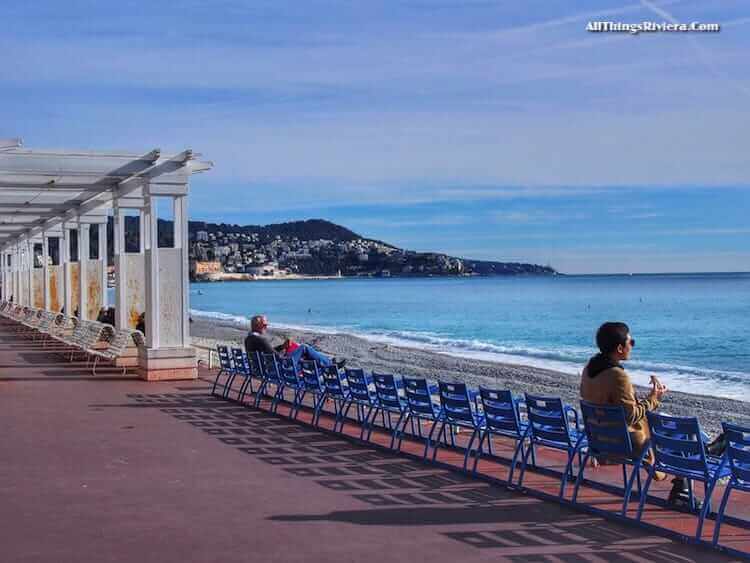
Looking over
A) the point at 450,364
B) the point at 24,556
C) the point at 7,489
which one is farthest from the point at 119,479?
the point at 450,364

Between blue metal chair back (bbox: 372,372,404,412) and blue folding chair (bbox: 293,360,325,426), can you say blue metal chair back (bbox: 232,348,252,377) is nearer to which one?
blue folding chair (bbox: 293,360,325,426)

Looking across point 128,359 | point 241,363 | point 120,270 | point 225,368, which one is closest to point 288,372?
point 241,363

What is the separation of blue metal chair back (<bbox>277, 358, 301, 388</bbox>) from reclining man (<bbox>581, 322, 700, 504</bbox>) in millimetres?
4805

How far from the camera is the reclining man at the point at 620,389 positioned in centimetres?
667

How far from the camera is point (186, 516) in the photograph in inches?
257

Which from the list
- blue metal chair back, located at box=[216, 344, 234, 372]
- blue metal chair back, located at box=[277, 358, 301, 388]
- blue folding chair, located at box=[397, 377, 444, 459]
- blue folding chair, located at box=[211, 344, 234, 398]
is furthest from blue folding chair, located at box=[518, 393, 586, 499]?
blue metal chair back, located at box=[216, 344, 234, 372]

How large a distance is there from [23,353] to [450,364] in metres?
14.2

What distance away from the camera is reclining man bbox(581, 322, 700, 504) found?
6.67 metres

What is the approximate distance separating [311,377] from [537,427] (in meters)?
4.12

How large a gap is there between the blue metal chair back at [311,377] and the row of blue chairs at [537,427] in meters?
0.01

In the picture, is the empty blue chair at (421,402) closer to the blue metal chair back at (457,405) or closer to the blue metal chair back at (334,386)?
the blue metal chair back at (457,405)

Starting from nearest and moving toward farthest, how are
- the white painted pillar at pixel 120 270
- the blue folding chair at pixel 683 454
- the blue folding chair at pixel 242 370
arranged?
the blue folding chair at pixel 683 454
the blue folding chair at pixel 242 370
the white painted pillar at pixel 120 270

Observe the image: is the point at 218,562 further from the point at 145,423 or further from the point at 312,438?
the point at 145,423

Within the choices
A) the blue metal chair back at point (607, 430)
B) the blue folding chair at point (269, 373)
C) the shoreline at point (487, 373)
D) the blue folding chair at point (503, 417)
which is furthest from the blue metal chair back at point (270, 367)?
the shoreline at point (487, 373)
